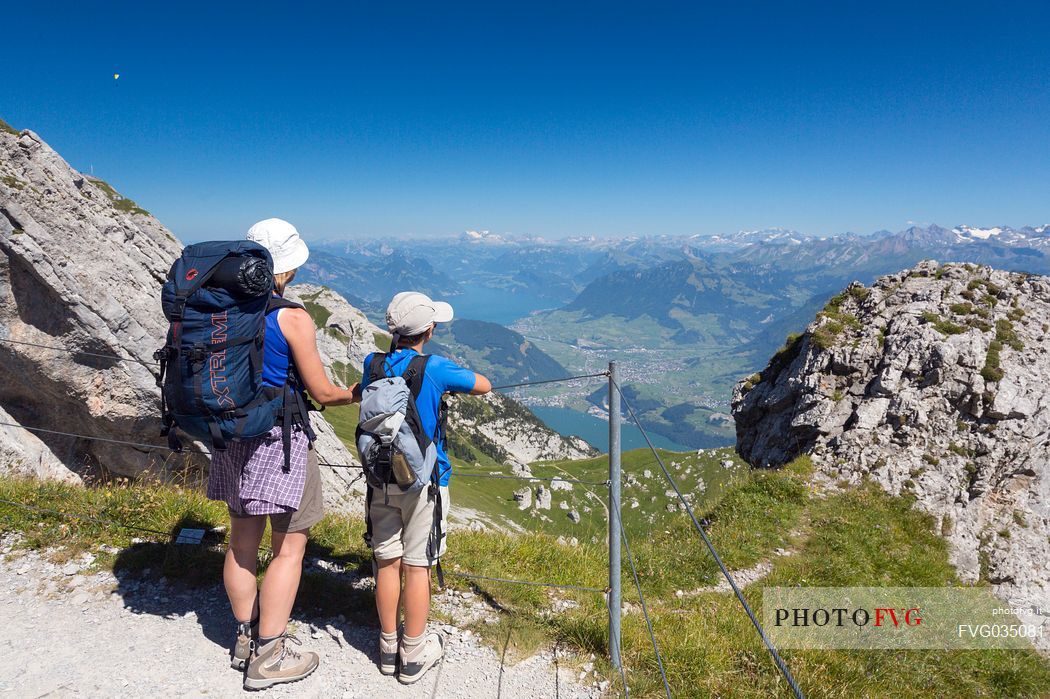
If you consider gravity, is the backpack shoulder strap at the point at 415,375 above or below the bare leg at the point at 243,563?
above

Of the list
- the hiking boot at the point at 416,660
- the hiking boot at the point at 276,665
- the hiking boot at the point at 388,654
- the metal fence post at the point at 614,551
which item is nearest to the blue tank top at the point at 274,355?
the hiking boot at the point at 276,665

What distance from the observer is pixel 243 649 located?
5.61m

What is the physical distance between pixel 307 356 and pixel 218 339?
2.58ft

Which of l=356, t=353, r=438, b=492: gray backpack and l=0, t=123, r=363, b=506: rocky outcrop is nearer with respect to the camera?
l=356, t=353, r=438, b=492: gray backpack

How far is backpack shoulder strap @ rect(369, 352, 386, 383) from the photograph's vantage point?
510 centimetres

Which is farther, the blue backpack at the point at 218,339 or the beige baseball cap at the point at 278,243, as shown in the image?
the beige baseball cap at the point at 278,243

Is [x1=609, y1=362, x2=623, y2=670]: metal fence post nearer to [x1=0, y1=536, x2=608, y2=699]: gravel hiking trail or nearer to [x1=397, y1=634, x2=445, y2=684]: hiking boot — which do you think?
[x1=0, y1=536, x2=608, y2=699]: gravel hiking trail

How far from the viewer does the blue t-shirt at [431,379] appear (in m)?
5.10

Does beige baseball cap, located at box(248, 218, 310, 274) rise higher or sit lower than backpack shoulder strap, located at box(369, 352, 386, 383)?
higher

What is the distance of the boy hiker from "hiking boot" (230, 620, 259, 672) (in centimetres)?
149

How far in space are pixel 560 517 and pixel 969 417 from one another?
120029 mm

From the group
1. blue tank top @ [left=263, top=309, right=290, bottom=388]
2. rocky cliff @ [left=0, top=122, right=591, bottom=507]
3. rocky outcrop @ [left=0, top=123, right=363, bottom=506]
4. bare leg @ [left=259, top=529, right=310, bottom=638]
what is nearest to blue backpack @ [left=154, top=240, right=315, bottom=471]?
blue tank top @ [left=263, top=309, right=290, bottom=388]

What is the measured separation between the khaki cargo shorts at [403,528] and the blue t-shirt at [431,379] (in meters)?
0.83

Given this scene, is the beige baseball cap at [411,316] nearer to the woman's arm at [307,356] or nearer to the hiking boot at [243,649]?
the woman's arm at [307,356]
